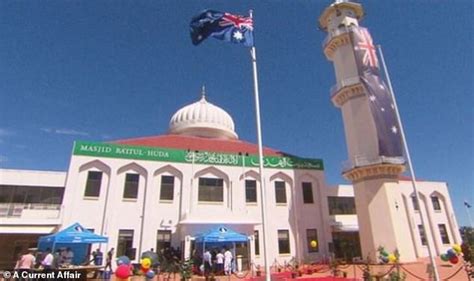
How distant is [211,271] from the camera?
17.4 meters

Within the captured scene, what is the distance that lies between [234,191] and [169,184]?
487 centimetres

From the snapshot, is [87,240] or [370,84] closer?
[87,240]

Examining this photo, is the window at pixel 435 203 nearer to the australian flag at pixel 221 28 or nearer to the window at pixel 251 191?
the window at pixel 251 191

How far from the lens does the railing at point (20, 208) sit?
1909cm

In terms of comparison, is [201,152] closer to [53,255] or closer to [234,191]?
[234,191]

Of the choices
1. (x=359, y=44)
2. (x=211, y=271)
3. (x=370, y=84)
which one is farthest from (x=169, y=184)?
(x=359, y=44)

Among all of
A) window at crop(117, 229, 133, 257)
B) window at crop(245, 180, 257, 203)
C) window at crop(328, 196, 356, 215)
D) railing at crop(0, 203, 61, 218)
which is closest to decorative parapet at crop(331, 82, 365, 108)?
window at crop(328, 196, 356, 215)

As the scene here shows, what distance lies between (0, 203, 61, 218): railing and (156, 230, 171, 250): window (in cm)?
662

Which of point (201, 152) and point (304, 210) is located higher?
point (201, 152)

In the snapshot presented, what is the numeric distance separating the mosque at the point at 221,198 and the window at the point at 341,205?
0.09 m

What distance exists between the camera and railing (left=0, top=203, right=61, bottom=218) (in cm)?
1909

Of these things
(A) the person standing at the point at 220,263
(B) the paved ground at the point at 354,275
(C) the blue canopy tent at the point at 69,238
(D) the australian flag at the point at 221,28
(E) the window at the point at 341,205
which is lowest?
(B) the paved ground at the point at 354,275

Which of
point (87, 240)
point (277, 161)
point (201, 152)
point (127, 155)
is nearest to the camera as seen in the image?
point (87, 240)

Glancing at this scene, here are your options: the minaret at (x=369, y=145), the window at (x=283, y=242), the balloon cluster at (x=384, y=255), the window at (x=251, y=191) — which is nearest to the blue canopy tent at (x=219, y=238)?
the window at (x=251, y=191)
